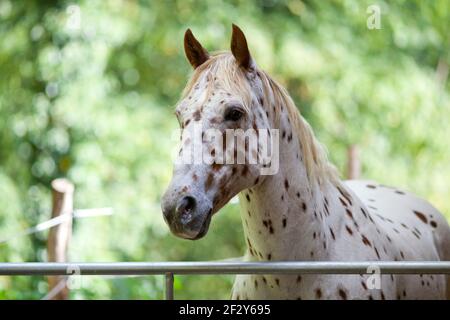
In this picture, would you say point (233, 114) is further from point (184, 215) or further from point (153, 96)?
point (153, 96)

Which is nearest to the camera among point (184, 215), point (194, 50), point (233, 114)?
point (184, 215)

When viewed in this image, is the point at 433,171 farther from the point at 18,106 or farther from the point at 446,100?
the point at 18,106

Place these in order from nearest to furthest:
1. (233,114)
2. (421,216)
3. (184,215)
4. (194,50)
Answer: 1. (184,215)
2. (233,114)
3. (194,50)
4. (421,216)

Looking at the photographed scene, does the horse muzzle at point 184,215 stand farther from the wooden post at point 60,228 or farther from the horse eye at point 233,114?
the wooden post at point 60,228

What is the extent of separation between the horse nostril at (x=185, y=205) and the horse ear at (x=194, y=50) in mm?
620

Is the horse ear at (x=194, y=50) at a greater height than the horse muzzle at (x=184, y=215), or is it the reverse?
the horse ear at (x=194, y=50)

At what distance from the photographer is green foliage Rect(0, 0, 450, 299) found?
6852mm

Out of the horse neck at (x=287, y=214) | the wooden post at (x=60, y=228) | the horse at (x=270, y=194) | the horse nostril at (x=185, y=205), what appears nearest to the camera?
the horse nostril at (x=185, y=205)

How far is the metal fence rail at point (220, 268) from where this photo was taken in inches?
75.3

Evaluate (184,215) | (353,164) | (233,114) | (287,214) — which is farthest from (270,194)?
(353,164)

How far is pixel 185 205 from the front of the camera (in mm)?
2092

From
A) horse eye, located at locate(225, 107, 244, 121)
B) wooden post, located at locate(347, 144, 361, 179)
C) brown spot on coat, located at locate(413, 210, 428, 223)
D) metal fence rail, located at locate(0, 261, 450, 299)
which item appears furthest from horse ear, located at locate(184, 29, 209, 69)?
wooden post, located at locate(347, 144, 361, 179)

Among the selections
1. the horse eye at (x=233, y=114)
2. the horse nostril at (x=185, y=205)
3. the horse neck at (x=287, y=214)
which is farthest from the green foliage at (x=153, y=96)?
the horse nostril at (x=185, y=205)

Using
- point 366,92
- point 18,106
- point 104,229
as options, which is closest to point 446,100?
point 366,92
